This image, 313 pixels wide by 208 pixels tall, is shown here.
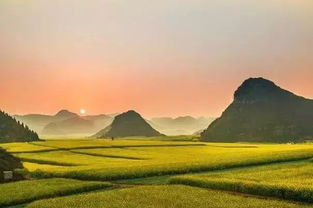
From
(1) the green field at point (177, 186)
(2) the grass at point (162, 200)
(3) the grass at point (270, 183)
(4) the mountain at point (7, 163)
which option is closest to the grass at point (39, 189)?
(1) the green field at point (177, 186)

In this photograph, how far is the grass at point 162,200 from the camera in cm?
3725

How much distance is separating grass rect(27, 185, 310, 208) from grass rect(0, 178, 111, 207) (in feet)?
14.5

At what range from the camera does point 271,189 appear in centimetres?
4300

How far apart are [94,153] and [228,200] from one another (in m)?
65.4

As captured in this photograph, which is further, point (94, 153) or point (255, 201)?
point (94, 153)

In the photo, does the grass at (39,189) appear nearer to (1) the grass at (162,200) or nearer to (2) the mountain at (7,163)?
(1) the grass at (162,200)

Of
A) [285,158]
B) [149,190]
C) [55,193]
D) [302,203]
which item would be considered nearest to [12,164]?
[55,193]

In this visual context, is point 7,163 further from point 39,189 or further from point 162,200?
point 162,200

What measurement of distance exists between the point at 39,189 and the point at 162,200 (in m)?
15.8

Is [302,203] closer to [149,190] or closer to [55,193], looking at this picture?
[149,190]

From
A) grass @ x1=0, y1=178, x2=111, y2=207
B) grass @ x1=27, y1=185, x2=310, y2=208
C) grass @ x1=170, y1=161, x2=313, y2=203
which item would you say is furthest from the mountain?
grass @ x1=170, y1=161, x2=313, y2=203

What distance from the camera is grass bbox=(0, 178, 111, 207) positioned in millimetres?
44688

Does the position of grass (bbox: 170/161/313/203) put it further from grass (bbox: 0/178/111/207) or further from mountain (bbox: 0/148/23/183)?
mountain (bbox: 0/148/23/183)

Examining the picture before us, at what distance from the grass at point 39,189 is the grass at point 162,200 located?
14.5ft
